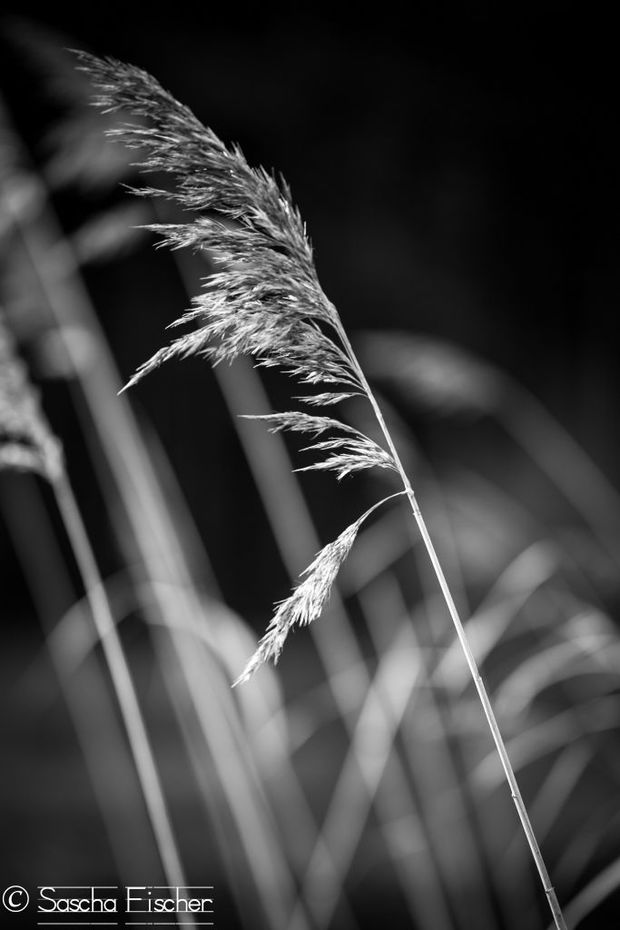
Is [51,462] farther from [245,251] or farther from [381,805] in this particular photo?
[381,805]

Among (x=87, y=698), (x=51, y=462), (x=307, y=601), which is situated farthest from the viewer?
(x=87, y=698)

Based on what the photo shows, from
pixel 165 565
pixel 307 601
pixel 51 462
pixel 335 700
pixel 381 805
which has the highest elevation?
pixel 51 462

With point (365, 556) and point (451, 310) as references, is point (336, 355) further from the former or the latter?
point (451, 310)

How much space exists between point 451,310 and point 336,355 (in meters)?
1.92

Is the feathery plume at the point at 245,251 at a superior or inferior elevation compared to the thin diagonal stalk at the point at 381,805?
superior

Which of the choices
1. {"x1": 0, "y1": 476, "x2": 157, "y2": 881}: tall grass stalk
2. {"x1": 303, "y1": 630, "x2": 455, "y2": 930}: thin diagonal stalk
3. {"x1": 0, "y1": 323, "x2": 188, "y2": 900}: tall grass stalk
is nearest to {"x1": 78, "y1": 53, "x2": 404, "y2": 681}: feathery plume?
{"x1": 0, "y1": 323, "x2": 188, "y2": 900}: tall grass stalk

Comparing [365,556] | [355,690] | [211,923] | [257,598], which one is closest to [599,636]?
[355,690]

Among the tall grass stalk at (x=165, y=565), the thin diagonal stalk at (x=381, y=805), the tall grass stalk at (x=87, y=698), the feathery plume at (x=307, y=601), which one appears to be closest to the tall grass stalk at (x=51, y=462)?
the tall grass stalk at (x=165, y=565)

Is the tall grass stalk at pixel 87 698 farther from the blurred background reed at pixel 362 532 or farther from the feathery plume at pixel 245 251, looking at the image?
the feathery plume at pixel 245 251

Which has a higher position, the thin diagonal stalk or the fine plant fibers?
the fine plant fibers

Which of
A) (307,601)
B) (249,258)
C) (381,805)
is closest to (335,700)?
(381,805)

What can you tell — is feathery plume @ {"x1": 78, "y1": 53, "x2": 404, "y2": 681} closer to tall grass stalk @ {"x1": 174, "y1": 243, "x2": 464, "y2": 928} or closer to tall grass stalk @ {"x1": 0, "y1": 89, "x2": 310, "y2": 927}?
tall grass stalk @ {"x1": 0, "y1": 89, "x2": 310, "y2": 927}

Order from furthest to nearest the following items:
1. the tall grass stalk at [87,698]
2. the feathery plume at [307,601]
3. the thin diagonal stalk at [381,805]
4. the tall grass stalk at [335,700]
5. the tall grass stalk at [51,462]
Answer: the tall grass stalk at [87,698] → the tall grass stalk at [335,700] → the thin diagonal stalk at [381,805] → the tall grass stalk at [51,462] → the feathery plume at [307,601]

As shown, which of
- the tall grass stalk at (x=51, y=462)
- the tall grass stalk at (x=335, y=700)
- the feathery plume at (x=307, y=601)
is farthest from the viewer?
the tall grass stalk at (x=335, y=700)
